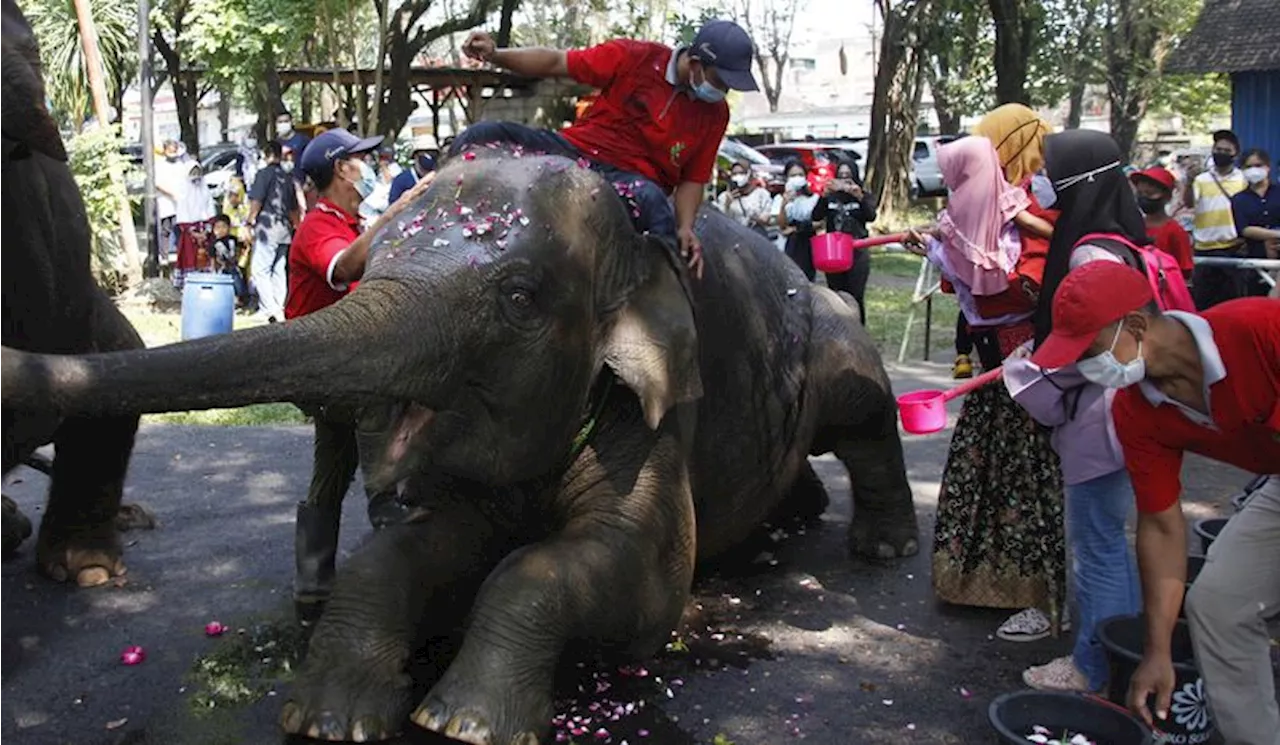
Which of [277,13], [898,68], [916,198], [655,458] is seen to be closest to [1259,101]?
[898,68]

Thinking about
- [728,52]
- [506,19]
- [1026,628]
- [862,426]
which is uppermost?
[506,19]

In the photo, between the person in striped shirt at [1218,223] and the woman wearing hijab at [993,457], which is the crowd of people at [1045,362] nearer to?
the woman wearing hijab at [993,457]

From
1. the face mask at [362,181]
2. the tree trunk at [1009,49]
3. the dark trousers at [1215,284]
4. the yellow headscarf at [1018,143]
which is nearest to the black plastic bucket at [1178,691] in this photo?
the yellow headscarf at [1018,143]

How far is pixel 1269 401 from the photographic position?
12.0ft

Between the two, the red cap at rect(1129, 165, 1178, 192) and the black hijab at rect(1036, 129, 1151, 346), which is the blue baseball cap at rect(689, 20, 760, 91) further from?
the red cap at rect(1129, 165, 1178, 192)

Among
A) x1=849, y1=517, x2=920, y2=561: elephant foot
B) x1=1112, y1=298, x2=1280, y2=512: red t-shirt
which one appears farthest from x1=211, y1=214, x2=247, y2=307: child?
x1=1112, y1=298, x2=1280, y2=512: red t-shirt

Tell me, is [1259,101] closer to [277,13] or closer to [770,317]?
[277,13]

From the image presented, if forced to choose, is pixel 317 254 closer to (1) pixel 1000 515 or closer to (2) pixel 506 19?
(1) pixel 1000 515

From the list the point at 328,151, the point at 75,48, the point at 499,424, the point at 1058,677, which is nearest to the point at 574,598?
the point at 499,424

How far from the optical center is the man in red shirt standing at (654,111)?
17.5 feet

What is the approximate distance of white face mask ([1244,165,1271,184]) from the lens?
13.0 m

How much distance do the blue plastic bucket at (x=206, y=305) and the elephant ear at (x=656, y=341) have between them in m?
8.81

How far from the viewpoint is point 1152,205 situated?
893 centimetres

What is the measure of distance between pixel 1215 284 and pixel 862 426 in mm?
6213
